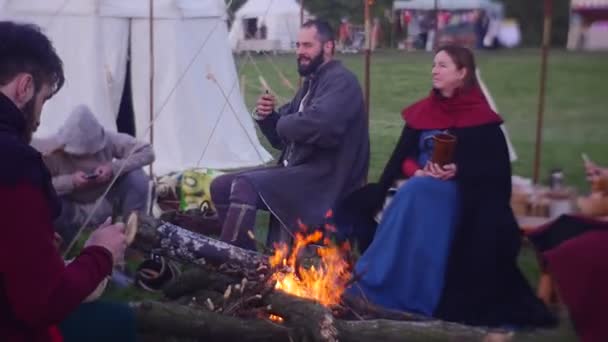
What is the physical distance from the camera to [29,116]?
2.15m

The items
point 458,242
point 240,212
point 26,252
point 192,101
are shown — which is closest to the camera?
point 26,252

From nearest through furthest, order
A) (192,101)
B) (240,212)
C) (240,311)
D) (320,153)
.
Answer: (240,311), (240,212), (320,153), (192,101)

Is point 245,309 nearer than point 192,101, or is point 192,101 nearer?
point 245,309

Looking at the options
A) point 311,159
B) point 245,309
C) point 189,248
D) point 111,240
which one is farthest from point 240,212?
point 111,240

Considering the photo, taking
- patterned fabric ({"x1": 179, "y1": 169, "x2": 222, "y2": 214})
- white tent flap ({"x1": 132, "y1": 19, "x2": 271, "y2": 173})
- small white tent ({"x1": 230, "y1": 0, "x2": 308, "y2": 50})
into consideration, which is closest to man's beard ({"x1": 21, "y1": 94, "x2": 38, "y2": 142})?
patterned fabric ({"x1": 179, "y1": 169, "x2": 222, "y2": 214})

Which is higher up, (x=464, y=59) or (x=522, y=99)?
(x=464, y=59)

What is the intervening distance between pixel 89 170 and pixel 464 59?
223cm

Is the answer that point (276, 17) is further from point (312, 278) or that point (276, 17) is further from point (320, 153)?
point (312, 278)

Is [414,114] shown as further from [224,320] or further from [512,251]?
[224,320]

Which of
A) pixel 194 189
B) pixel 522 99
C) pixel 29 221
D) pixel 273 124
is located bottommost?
pixel 194 189

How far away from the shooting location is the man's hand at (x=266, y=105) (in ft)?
16.9

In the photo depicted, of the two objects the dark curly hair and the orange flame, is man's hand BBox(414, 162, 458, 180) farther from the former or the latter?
the dark curly hair

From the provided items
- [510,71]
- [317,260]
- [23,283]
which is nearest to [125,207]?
[317,260]

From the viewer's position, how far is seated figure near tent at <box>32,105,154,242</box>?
5.11 m
